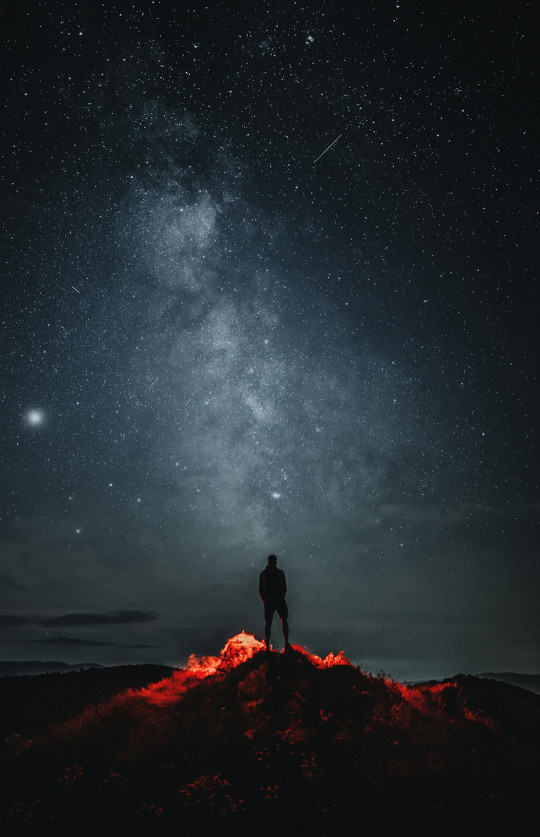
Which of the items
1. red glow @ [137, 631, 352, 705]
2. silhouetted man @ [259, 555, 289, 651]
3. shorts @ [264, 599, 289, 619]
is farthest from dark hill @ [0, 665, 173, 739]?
silhouetted man @ [259, 555, 289, 651]

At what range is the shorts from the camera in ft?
43.6

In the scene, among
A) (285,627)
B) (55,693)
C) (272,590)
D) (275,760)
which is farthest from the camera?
(55,693)

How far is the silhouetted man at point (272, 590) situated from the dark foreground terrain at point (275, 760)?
1.53m

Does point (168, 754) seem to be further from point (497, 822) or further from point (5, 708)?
point (5, 708)

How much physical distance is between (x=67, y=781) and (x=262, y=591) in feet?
20.4

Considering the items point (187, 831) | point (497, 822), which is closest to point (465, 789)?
point (497, 822)

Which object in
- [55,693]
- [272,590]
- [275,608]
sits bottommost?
[55,693]

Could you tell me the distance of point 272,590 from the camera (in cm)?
1328

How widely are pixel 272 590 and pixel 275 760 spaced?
13.9 ft

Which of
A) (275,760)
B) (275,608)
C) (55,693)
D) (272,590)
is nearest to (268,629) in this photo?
(275,608)

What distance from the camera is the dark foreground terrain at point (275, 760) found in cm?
792

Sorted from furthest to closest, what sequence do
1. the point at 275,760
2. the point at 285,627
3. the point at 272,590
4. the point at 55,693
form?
the point at 55,693 → the point at 285,627 → the point at 272,590 → the point at 275,760

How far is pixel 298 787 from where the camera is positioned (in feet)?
29.2

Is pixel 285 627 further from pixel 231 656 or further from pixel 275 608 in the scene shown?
pixel 231 656
